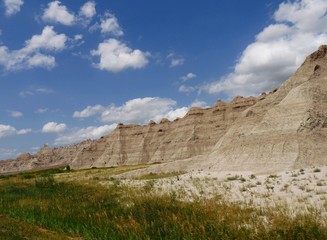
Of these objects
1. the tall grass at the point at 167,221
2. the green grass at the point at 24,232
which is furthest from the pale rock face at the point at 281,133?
the green grass at the point at 24,232

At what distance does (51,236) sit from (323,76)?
50575mm

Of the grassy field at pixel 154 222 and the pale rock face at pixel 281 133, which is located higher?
the pale rock face at pixel 281 133

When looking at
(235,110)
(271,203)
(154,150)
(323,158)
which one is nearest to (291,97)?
(323,158)

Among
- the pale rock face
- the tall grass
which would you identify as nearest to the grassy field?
the tall grass

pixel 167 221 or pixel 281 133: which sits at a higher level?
pixel 281 133

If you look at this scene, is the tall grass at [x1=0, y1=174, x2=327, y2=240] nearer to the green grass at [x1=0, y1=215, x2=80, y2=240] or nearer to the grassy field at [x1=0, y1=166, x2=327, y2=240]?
the grassy field at [x1=0, y1=166, x2=327, y2=240]

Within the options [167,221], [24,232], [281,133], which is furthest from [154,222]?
[281,133]

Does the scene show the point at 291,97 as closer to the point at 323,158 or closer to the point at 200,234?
the point at 323,158

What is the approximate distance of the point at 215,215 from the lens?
1089 cm

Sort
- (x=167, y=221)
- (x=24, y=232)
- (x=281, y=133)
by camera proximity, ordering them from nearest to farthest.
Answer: (x=167, y=221)
(x=24, y=232)
(x=281, y=133)

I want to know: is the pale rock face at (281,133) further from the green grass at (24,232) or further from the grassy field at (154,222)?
the green grass at (24,232)

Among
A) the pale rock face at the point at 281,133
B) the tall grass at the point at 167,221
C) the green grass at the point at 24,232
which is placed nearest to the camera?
the tall grass at the point at 167,221

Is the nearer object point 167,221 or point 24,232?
point 167,221

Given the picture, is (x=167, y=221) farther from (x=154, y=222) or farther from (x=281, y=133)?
(x=281, y=133)
